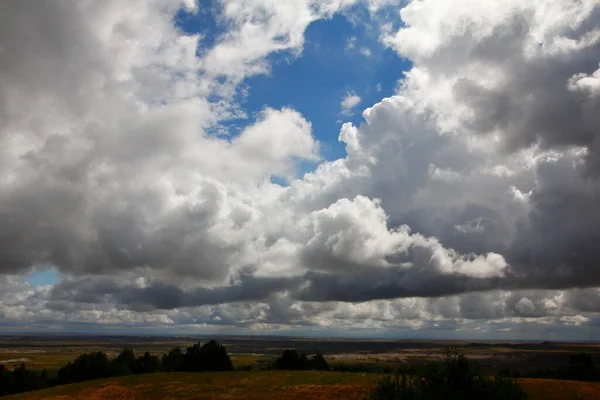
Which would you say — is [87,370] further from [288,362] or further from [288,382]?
[288,382]

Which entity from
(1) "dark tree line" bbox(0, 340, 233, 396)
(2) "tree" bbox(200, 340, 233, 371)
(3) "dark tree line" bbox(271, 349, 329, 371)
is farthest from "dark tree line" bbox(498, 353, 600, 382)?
(1) "dark tree line" bbox(0, 340, 233, 396)

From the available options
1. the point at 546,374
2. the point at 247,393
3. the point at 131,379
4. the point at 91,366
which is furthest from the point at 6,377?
the point at 546,374

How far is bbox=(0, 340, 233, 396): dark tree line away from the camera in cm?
11281

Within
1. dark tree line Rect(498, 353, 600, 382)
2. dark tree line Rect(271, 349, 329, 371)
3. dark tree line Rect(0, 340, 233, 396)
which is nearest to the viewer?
dark tree line Rect(0, 340, 233, 396)

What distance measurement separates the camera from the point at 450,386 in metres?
37.5

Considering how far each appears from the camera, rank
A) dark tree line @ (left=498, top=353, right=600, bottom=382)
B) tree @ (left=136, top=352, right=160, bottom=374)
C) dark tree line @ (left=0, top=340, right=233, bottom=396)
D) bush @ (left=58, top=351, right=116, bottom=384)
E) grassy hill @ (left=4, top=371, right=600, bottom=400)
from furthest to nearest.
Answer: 1. tree @ (left=136, top=352, right=160, bottom=374)
2. bush @ (left=58, top=351, right=116, bottom=384)
3. dark tree line @ (left=498, top=353, right=600, bottom=382)
4. dark tree line @ (left=0, top=340, right=233, bottom=396)
5. grassy hill @ (left=4, top=371, right=600, bottom=400)

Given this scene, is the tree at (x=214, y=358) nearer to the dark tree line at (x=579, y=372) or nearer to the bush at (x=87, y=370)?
the bush at (x=87, y=370)

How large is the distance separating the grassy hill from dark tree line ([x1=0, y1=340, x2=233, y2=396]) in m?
19.2

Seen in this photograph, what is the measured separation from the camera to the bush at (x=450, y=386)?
36.8m

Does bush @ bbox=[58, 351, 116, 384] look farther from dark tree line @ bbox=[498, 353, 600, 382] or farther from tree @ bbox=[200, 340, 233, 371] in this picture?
dark tree line @ bbox=[498, 353, 600, 382]

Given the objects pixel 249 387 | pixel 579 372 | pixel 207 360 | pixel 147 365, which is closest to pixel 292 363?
pixel 207 360

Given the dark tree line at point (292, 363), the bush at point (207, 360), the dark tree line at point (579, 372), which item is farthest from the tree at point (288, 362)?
the dark tree line at point (579, 372)

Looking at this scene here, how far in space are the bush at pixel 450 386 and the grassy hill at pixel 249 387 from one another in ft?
104

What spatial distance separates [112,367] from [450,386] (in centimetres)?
12367
